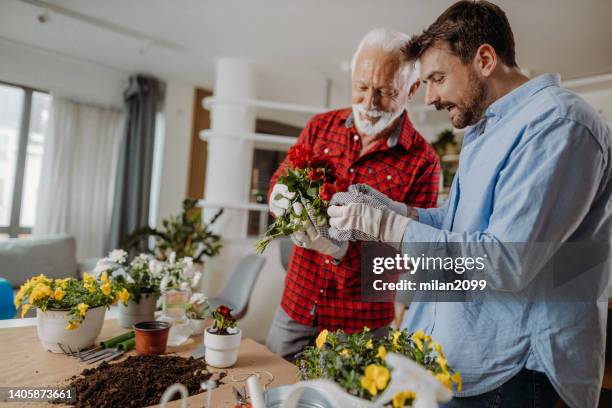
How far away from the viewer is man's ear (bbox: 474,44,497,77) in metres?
0.83

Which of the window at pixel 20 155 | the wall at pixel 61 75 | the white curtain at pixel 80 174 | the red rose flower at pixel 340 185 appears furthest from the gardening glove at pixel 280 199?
the white curtain at pixel 80 174

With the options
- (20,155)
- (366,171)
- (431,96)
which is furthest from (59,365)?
(20,155)

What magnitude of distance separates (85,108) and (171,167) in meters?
0.98

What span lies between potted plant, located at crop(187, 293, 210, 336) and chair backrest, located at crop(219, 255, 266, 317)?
137 cm

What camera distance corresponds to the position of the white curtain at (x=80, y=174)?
11.2ft

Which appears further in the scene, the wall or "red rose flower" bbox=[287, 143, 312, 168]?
the wall

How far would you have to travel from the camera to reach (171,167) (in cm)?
414

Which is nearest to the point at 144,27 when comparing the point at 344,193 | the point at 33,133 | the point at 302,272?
the point at 33,133

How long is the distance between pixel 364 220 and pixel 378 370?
0.40 m

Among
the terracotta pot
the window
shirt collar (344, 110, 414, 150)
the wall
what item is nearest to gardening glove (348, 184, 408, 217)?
shirt collar (344, 110, 414, 150)

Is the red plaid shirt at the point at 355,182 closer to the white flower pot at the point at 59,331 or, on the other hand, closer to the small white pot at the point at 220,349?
the small white pot at the point at 220,349

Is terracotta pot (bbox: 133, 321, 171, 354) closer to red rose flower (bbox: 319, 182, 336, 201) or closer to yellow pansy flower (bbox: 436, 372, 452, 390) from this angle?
red rose flower (bbox: 319, 182, 336, 201)

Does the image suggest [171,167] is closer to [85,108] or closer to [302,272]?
[85,108]

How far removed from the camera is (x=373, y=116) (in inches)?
52.5
